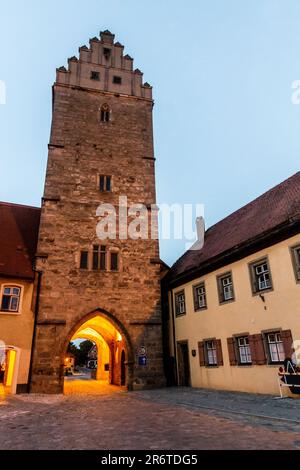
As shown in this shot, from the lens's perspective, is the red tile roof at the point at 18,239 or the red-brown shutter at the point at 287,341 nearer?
the red-brown shutter at the point at 287,341

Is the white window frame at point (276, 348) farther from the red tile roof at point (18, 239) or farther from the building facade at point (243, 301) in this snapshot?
the red tile roof at point (18, 239)

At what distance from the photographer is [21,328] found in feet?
52.3

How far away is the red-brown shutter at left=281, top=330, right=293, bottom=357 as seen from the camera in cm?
1180

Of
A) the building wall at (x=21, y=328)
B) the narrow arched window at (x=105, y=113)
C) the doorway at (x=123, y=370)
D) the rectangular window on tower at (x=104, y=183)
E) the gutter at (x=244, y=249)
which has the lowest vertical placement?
the doorway at (x=123, y=370)

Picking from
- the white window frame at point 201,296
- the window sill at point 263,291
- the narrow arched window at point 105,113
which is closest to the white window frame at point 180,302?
the white window frame at point 201,296

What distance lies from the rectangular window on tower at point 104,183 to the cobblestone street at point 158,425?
12535 millimetres

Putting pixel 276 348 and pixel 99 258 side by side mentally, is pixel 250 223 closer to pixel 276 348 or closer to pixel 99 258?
pixel 276 348

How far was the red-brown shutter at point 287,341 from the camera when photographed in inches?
465

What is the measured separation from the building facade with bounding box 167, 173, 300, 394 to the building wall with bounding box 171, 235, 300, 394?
3cm

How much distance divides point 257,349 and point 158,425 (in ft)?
23.1

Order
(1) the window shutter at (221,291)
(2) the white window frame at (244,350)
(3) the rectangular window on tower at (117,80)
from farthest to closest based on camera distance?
1. (3) the rectangular window on tower at (117,80)
2. (1) the window shutter at (221,291)
3. (2) the white window frame at (244,350)

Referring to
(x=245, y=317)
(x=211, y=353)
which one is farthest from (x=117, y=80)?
(x=211, y=353)

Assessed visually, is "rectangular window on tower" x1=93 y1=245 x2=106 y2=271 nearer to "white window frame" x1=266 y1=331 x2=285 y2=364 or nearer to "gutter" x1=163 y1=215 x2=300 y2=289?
"gutter" x1=163 y1=215 x2=300 y2=289
